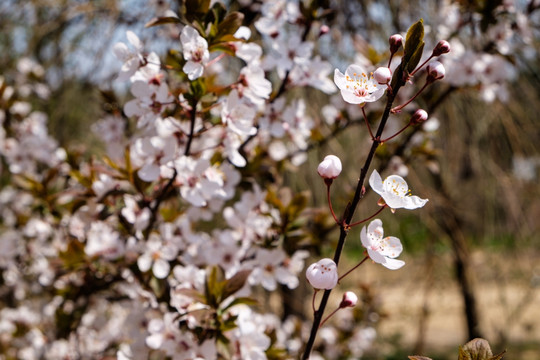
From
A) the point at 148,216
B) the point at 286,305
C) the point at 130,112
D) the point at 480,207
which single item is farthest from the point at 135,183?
the point at 480,207

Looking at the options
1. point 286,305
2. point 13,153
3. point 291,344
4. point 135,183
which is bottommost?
point 286,305

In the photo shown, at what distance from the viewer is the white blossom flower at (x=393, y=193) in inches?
23.5

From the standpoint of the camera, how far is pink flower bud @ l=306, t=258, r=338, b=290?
0.60m

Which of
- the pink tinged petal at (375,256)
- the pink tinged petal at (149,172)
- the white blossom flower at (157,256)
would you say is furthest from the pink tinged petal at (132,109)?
the pink tinged petal at (375,256)

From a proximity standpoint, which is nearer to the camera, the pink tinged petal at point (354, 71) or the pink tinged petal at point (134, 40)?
the pink tinged petal at point (354, 71)

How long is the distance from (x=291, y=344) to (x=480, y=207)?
63.6 inches

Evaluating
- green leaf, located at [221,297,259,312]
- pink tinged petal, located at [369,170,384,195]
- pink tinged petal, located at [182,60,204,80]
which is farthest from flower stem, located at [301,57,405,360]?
pink tinged petal, located at [182,60,204,80]

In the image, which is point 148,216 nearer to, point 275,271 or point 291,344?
point 275,271

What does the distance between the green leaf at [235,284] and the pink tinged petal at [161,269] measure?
0.20 m

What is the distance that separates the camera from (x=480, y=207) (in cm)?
279

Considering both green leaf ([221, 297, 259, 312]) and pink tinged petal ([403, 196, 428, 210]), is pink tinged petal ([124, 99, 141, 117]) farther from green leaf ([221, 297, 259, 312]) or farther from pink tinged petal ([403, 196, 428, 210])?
pink tinged petal ([403, 196, 428, 210])

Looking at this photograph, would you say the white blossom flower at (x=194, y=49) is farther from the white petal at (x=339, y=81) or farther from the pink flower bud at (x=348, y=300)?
the pink flower bud at (x=348, y=300)

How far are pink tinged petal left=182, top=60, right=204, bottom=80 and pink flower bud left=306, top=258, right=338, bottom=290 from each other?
0.39 m

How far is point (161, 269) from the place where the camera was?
3.46ft
